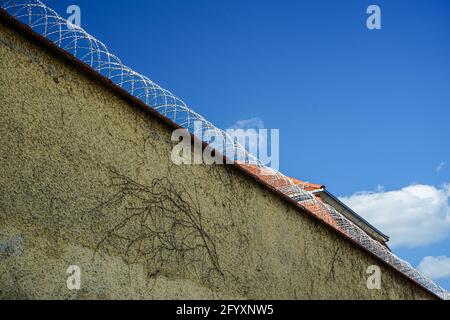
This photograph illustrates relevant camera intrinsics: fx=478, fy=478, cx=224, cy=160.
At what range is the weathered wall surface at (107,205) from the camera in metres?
3.14

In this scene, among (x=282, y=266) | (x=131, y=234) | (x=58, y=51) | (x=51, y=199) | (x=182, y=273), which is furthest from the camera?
(x=282, y=266)

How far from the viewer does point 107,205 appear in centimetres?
364

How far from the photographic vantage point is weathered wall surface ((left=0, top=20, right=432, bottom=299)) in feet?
10.3

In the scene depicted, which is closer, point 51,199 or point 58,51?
point 51,199

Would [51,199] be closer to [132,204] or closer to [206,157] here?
[132,204]

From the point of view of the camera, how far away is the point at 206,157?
4750 millimetres

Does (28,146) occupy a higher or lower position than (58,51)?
lower

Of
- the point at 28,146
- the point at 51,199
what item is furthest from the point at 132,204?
the point at 28,146
